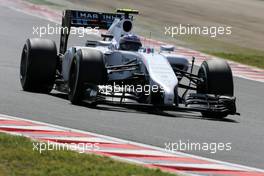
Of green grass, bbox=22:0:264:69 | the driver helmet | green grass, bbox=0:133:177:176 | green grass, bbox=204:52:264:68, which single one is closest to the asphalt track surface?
the driver helmet

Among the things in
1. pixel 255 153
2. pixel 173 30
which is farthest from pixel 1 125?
pixel 173 30

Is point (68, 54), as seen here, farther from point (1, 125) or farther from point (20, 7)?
point (20, 7)

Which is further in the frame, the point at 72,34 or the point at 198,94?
the point at 72,34

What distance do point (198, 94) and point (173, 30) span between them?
17.2 meters

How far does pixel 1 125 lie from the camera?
11.8m

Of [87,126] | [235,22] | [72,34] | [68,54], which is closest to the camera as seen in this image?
[87,126]

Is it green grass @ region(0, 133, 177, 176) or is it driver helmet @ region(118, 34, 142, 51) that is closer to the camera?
green grass @ region(0, 133, 177, 176)
